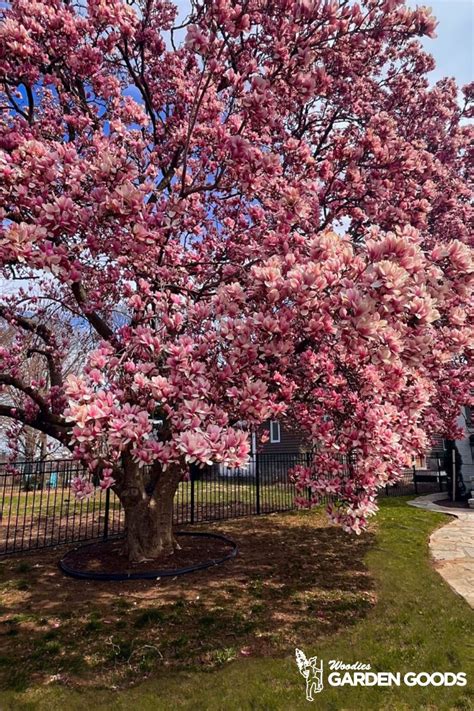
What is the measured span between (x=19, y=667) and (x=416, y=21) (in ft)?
30.8

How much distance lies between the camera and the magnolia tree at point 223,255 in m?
3.64

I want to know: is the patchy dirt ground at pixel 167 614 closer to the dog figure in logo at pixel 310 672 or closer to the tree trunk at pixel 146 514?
the dog figure in logo at pixel 310 672

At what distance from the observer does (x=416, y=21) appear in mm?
6391

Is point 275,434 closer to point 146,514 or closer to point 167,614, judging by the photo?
point 146,514

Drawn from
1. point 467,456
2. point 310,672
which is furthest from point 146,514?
point 467,456

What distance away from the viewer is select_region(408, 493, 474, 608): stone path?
673 cm

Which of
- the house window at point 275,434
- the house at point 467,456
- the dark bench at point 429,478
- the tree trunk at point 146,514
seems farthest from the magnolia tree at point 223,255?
the house window at point 275,434

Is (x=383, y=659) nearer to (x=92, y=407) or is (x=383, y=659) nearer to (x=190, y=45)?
(x=92, y=407)

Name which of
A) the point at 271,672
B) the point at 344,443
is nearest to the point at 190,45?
the point at 344,443
